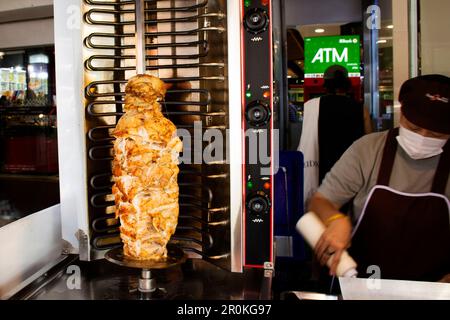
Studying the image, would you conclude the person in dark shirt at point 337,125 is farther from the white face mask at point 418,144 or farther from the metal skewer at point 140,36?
the metal skewer at point 140,36

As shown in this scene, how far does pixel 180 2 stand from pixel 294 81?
Result: 146 cm

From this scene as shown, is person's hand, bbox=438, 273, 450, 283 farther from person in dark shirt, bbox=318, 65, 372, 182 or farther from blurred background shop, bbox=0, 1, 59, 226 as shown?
blurred background shop, bbox=0, 1, 59, 226

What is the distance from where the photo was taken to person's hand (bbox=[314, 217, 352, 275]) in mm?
1263

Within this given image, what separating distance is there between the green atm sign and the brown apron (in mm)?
1077

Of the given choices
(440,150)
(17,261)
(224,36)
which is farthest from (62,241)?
(440,150)

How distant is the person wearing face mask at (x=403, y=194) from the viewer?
4.49 ft

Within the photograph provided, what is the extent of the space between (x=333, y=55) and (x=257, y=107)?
5.08ft

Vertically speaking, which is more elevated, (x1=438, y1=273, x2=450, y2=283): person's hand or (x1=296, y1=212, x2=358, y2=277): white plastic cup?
(x1=296, y1=212, x2=358, y2=277): white plastic cup

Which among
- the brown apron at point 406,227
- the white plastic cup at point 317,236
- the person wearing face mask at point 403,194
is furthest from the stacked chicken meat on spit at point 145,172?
the brown apron at point 406,227

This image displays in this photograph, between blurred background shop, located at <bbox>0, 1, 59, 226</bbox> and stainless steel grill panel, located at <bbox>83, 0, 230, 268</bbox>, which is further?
blurred background shop, located at <bbox>0, 1, 59, 226</bbox>

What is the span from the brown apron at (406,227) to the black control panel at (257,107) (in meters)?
0.44

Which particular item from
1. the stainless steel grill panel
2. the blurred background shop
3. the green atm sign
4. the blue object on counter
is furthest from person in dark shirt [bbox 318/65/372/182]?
the blurred background shop

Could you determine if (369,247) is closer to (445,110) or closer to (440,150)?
(440,150)

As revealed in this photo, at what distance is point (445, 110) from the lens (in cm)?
133
